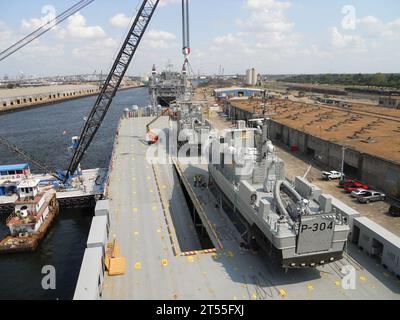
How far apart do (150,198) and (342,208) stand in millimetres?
17116

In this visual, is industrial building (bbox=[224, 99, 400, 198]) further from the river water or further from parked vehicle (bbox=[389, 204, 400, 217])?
the river water

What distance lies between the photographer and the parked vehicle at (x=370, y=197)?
35.5 m

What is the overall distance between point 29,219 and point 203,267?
2421 cm

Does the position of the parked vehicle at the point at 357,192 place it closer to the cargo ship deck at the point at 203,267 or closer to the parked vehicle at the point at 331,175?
the parked vehicle at the point at 331,175

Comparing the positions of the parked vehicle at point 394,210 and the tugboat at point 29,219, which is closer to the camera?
the tugboat at point 29,219

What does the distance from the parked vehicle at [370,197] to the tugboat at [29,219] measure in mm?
36402

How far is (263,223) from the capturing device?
58.7ft

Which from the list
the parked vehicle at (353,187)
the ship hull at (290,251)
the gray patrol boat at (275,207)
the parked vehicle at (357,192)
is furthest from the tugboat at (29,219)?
the parked vehicle at (353,187)

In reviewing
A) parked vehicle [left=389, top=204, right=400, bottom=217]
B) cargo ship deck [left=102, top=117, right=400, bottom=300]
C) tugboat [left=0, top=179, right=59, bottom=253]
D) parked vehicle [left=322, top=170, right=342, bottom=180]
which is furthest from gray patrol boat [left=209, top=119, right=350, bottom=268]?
tugboat [left=0, top=179, right=59, bottom=253]

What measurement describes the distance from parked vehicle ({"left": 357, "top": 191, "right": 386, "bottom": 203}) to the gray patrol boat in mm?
16225

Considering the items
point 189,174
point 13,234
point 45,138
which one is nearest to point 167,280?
point 189,174

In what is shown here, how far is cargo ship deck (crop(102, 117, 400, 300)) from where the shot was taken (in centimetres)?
1661

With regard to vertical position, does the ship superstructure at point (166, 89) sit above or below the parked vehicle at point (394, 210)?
above
